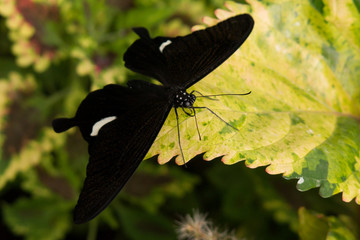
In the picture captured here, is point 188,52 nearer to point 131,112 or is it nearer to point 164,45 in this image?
point 164,45

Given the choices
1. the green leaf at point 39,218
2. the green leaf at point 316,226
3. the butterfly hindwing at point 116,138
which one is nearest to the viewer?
the butterfly hindwing at point 116,138

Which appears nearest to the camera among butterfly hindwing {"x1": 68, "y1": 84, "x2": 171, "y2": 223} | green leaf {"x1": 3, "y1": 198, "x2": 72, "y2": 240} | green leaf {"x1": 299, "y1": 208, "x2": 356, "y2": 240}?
butterfly hindwing {"x1": 68, "y1": 84, "x2": 171, "y2": 223}

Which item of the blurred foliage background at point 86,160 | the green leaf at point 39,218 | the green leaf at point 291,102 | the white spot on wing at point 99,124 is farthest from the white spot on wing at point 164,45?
the green leaf at point 39,218

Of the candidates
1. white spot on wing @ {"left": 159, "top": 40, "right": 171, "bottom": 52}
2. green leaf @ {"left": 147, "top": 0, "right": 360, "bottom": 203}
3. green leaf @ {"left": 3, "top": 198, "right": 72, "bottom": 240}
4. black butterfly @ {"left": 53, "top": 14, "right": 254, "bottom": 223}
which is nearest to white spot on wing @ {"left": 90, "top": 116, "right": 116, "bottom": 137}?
black butterfly @ {"left": 53, "top": 14, "right": 254, "bottom": 223}

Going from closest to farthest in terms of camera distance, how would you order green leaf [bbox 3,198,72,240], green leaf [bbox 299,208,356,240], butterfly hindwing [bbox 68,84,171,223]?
1. butterfly hindwing [bbox 68,84,171,223]
2. green leaf [bbox 299,208,356,240]
3. green leaf [bbox 3,198,72,240]

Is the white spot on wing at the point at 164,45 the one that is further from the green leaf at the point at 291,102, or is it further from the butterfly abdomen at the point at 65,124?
the butterfly abdomen at the point at 65,124

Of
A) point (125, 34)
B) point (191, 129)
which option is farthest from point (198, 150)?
point (125, 34)

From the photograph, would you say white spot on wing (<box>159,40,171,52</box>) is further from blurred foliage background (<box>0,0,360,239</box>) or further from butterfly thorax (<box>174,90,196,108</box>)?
blurred foliage background (<box>0,0,360,239</box>)
